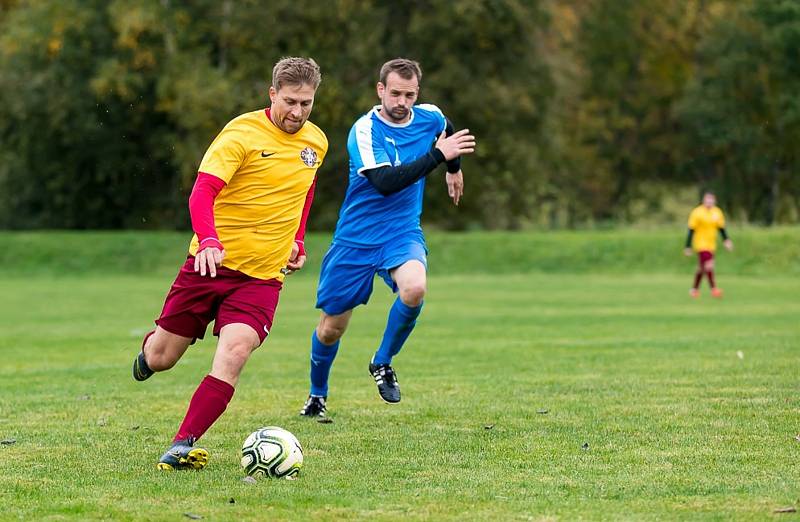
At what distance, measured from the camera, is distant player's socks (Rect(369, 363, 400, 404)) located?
8945 mm

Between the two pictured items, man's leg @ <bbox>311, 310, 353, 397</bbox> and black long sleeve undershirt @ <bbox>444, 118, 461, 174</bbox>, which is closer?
man's leg @ <bbox>311, 310, 353, 397</bbox>

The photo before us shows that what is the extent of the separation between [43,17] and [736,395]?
118 ft

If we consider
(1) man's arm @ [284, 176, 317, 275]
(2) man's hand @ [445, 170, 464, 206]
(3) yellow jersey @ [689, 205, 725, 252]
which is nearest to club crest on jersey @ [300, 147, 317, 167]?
(1) man's arm @ [284, 176, 317, 275]

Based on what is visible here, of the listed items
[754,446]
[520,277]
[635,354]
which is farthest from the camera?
[520,277]

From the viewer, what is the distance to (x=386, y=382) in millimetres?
9031

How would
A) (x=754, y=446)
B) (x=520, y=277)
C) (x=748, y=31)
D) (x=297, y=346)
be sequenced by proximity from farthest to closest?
(x=748, y=31) → (x=520, y=277) → (x=297, y=346) → (x=754, y=446)

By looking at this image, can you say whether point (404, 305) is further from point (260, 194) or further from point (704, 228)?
point (704, 228)

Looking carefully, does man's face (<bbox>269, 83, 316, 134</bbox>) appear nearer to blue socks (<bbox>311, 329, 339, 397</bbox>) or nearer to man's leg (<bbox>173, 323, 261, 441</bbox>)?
man's leg (<bbox>173, 323, 261, 441</bbox>)

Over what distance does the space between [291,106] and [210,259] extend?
44.7 inches

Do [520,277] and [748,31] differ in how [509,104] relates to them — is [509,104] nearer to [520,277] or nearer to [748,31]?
[520,277]

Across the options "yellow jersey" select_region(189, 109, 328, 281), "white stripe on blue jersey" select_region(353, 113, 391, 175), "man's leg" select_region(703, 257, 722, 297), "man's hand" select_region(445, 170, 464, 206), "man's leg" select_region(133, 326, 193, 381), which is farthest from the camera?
"man's leg" select_region(703, 257, 722, 297)

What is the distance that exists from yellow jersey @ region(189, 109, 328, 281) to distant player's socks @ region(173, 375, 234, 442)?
0.74 meters

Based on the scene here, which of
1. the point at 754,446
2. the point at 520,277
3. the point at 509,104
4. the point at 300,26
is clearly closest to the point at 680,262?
the point at 520,277

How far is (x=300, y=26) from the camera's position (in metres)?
43.0
